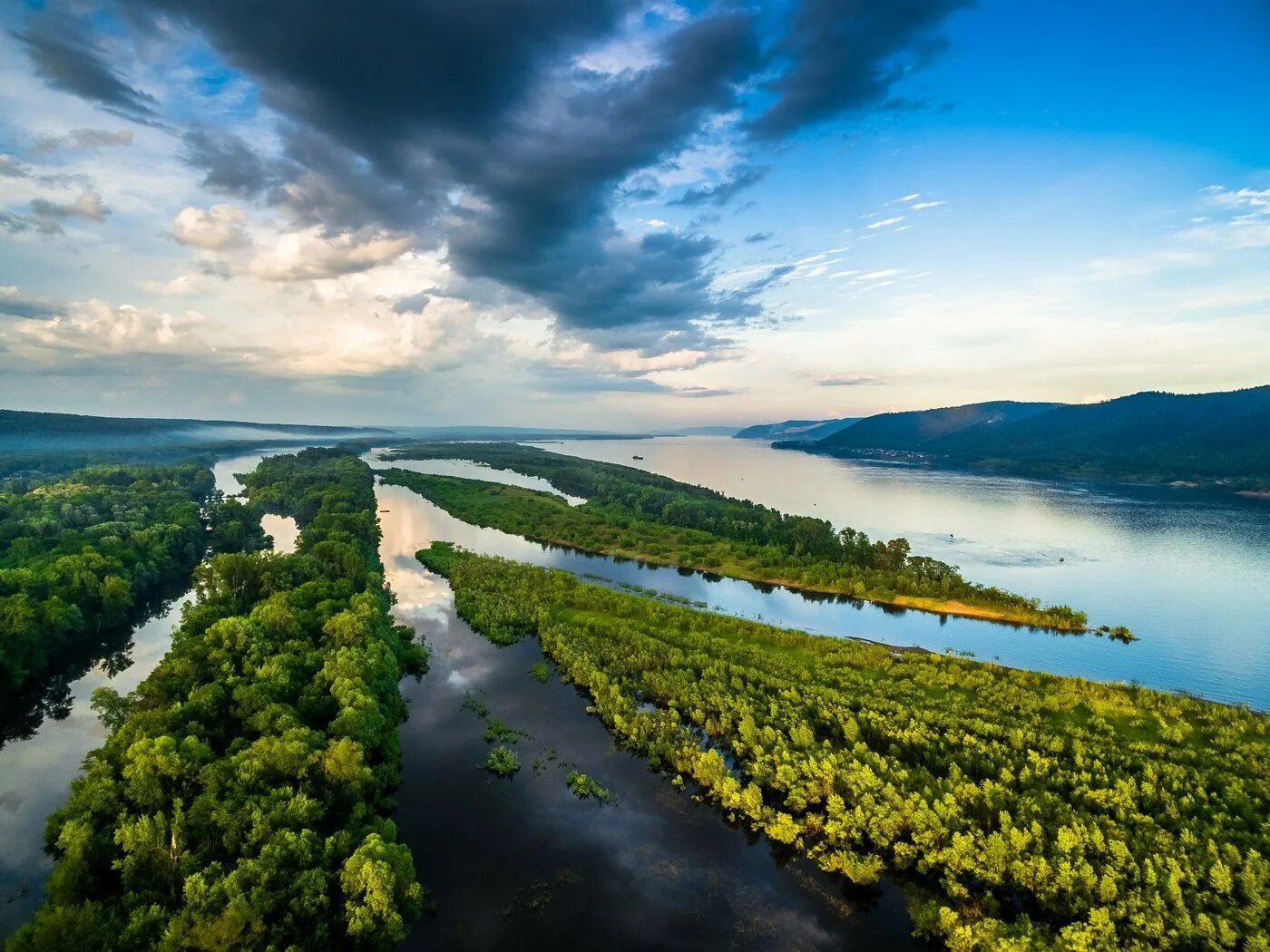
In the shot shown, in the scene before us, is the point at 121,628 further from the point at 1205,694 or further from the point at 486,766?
the point at 1205,694

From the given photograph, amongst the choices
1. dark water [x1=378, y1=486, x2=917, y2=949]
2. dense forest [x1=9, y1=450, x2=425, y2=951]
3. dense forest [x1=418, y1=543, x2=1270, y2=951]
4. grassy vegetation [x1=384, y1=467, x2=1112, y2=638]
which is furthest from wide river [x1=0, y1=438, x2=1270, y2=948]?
grassy vegetation [x1=384, y1=467, x2=1112, y2=638]

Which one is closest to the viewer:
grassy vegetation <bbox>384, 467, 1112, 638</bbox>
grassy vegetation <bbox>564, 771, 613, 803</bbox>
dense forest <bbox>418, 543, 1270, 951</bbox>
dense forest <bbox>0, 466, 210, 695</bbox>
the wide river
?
dense forest <bbox>418, 543, 1270, 951</bbox>

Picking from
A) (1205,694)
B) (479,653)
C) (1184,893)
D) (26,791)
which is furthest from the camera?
(479,653)

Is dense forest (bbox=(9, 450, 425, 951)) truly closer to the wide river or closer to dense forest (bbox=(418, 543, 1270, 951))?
the wide river

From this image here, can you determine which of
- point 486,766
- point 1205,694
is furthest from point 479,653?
point 1205,694

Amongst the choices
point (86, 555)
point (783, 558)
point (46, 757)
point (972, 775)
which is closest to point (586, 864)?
point (972, 775)
